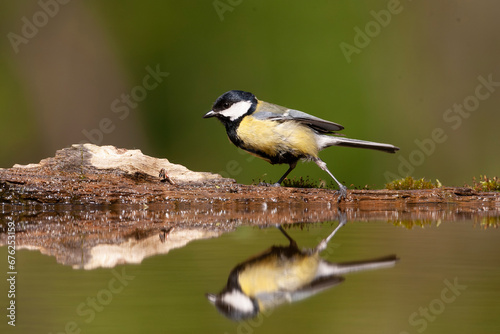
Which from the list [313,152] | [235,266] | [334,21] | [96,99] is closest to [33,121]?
[96,99]

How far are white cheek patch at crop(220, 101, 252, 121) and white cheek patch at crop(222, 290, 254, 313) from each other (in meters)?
3.54

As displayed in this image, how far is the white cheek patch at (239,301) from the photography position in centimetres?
190

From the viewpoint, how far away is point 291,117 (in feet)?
17.9

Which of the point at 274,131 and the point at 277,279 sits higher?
the point at 274,131

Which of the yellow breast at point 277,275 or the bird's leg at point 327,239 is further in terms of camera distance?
the bird's leg at point 327,239

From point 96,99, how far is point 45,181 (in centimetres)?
532

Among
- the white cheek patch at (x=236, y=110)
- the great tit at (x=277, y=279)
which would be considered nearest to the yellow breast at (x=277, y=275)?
the great tit at (x=277, y=279)

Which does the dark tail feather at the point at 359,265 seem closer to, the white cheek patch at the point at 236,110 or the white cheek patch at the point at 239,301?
the white cheek patch at the point at 239,301

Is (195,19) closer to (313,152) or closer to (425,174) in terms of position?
(425,174)

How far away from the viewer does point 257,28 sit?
33.4ft

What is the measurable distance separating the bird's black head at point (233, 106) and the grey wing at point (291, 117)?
4.0 inches

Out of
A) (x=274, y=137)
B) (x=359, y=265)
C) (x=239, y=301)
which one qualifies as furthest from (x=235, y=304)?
(x=274, y=137)

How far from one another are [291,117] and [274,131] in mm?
245

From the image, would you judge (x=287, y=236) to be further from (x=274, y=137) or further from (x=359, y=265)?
(x=274, y=137)
